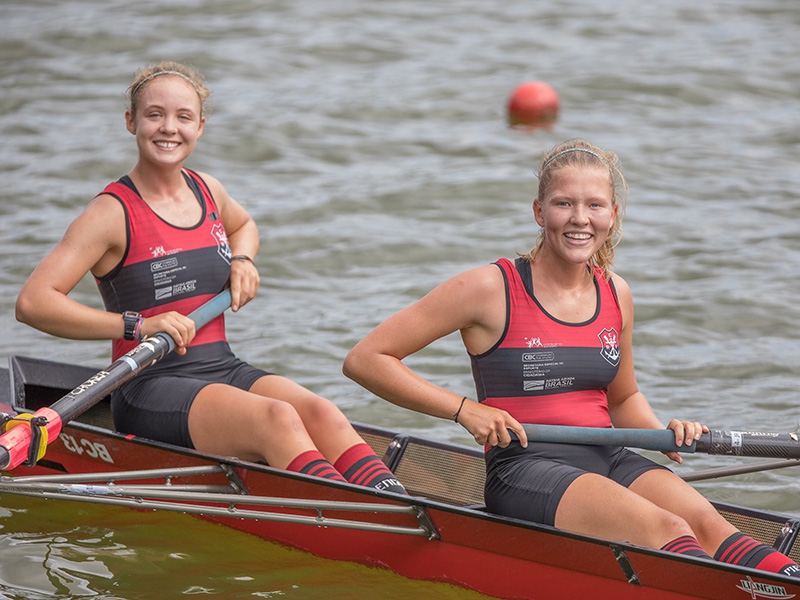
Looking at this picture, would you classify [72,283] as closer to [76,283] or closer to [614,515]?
[76,283]

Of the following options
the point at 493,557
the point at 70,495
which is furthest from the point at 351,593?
the point at 70,495

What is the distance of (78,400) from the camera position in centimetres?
413

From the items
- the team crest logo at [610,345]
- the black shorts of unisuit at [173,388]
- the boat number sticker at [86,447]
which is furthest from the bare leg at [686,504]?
the boat number sticker at [86,447]

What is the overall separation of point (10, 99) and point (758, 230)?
7.86 metres

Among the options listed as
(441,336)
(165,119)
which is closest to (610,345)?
(441,336)

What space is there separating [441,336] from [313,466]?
2.73 ft

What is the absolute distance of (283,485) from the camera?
13.8 ft

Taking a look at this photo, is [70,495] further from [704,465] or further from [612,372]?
[704,465]

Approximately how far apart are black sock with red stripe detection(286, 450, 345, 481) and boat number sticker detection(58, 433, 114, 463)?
929 mm

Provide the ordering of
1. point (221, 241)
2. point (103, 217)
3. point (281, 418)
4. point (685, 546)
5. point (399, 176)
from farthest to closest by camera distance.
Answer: point (399, 176), point (221, 241), point (103, 217), point (281, 418), point (685, 546)

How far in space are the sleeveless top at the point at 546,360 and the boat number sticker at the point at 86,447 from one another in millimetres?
1724

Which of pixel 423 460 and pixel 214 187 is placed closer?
pixel 423 460

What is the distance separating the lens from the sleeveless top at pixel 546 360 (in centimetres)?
383

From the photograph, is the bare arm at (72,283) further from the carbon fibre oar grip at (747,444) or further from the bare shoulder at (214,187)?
the carbon fibre oar grip at (747,444)
